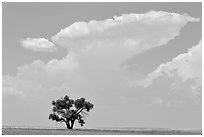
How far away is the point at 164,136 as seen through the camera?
73.2 m

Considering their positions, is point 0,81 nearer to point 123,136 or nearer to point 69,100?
point 123,136

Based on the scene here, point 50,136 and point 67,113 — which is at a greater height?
point 67,113

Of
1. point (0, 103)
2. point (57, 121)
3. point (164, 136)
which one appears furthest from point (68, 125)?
point (0, 103)

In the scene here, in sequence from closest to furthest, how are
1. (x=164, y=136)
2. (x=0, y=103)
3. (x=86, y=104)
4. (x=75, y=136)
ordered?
1. (x=0, y=103)
2. (x=75, y=136)
3. (x=164, y=136)
4. (x=86, y=104)

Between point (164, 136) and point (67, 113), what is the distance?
72.5ft

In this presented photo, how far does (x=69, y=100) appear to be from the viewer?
90.4 meters

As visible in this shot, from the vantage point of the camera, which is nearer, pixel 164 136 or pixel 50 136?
pixel 50 136

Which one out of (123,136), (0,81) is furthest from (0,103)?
(123,136)

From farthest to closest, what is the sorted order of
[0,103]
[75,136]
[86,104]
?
[86,104] < [75,136] < [0,103]

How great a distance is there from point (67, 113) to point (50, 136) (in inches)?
958

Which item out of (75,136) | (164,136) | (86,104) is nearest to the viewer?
(75,136)

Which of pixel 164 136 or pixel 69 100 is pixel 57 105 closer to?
pixel 69 100

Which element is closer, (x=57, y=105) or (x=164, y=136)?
(x=164, y=136)

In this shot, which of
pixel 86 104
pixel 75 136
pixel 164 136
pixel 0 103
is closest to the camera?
pixel 0 103
